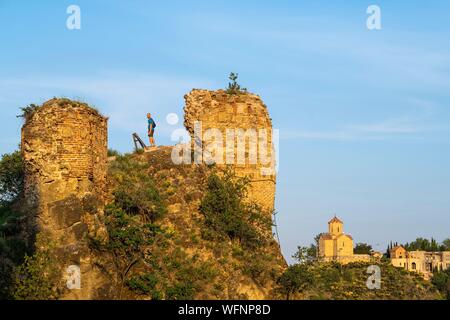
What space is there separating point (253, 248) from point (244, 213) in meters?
0.98

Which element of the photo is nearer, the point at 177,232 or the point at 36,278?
the point at 36,278

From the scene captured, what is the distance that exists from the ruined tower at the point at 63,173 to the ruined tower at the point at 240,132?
11.4 feet

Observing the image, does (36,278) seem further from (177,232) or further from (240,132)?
(240,132)

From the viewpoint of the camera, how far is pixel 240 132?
23.0 metres

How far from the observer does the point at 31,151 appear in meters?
20.3

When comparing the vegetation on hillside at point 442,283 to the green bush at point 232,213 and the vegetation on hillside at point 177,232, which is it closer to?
the green bush at point 232,213

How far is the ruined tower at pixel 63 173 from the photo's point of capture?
65.1ft

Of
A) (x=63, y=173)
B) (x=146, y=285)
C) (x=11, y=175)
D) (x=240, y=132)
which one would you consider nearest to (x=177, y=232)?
(x=146, y=285)

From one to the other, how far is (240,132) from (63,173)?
5.34 meters

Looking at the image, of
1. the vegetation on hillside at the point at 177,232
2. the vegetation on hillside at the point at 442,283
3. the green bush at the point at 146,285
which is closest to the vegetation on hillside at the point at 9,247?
the vegetation on hillside at the point at 177,232

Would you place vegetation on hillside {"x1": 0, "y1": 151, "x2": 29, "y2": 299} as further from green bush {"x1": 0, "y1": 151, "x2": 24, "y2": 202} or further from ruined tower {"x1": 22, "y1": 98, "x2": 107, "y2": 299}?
green bush {"x1": 0, "y1": 151, "x2": 24, "y2": 202}

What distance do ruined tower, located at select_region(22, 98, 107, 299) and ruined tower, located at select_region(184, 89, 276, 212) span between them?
3463 millimetres
